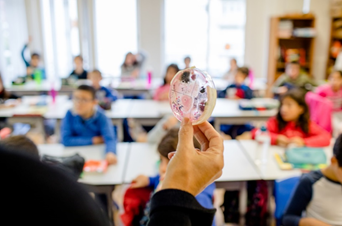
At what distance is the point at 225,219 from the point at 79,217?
2.07 m

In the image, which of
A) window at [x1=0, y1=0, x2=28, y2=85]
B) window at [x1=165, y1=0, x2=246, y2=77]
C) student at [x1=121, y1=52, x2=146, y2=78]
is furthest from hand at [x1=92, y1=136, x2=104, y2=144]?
window at [x1=165, y1=0, x2=246, y2=77]

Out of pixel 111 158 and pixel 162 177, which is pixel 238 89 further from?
pixel 162 177

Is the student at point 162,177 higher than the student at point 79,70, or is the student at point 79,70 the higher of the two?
the student at point 79,70

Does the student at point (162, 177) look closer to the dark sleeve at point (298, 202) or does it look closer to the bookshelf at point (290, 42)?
the dark sleeve at point (298, 202)

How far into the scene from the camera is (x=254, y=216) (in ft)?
7.16

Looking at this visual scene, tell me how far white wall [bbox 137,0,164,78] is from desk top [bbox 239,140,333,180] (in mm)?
4964

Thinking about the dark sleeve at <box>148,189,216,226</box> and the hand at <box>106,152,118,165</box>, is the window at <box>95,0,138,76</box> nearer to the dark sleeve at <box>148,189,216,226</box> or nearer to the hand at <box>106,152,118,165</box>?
the hand at <box>106,152,118,165</box>

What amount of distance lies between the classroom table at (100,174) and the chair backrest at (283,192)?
902mm

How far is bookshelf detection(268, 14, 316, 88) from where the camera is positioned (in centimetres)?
643

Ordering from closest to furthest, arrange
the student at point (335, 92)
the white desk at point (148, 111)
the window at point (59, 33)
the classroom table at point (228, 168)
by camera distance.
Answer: the classroom table at point (228, 168), the white desk at point (148, 111), the student at point (335, 92), the window at point (59, 33)

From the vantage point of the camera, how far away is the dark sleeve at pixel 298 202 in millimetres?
1529

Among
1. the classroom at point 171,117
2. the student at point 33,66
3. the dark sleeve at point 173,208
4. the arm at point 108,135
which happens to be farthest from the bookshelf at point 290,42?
the dark sleeve at point 173,208

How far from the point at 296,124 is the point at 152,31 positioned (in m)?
5.05

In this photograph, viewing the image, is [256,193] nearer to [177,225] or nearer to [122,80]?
[177,225]
